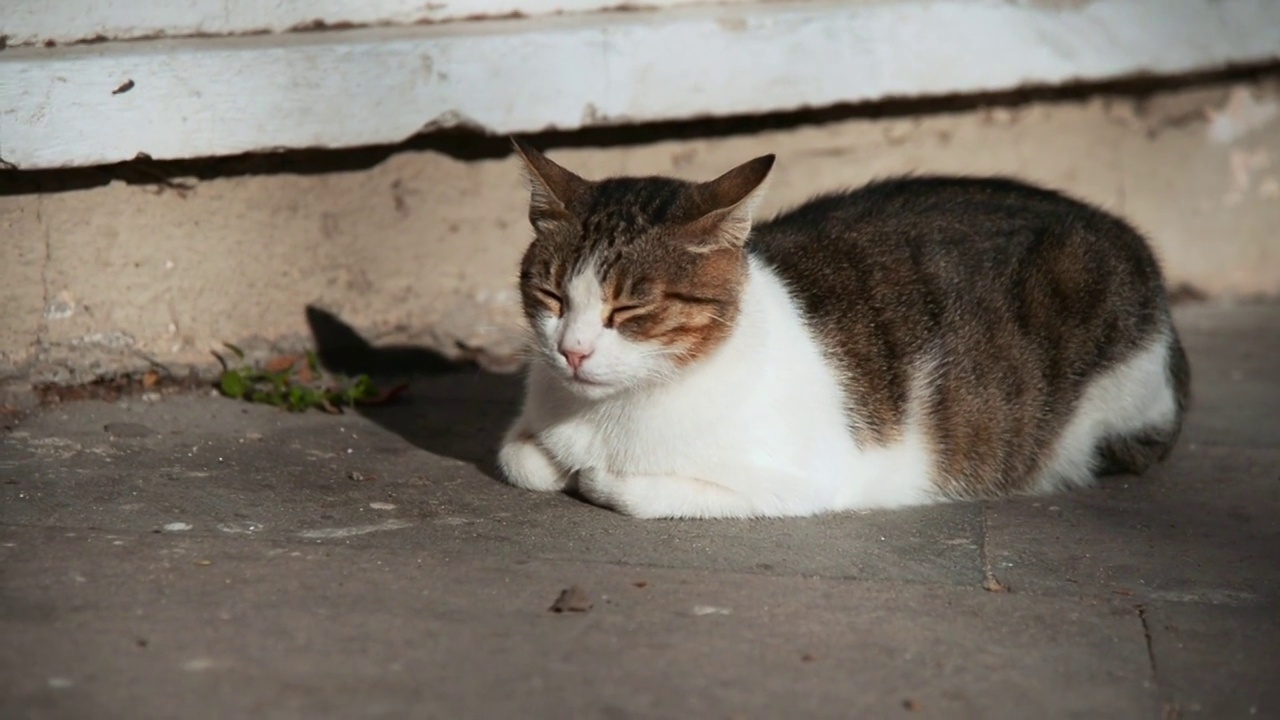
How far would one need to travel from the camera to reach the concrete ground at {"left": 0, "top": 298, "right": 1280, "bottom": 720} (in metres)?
2.97

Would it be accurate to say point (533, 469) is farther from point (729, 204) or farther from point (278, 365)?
point (278, 365)

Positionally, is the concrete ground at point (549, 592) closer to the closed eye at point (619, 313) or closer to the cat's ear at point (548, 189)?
the closed eye at point (619, 313)

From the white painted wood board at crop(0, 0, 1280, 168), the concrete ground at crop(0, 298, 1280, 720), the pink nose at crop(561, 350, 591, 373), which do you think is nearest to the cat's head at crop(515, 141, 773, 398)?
the pink nose at crop(561, 350, 591, 373)

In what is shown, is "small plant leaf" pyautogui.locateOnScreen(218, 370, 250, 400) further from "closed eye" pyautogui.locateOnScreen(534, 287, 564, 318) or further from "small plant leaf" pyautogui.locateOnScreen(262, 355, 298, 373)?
"closed eye" pyautogui.locateOnScreen(534, 287, 564, 318)

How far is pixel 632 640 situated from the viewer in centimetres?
322

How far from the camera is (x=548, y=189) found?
4039 mm

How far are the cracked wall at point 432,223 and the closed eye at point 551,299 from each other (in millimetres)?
1346

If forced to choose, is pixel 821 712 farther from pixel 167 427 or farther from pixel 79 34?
pixel 79 34

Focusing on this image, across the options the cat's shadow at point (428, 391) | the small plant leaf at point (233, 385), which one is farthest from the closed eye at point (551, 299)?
the small plant leaf at point (233, 385)

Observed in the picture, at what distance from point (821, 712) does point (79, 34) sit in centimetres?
332

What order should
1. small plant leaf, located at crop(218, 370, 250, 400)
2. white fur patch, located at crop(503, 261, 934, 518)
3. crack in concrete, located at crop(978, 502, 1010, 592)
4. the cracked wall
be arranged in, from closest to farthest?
crack in concrete, located at crop(978, 502, 1010, 592) < white fur patch, located at crop(503, 261, 934, 518) < the cracked wall < small plant leaf, located at crop(218, 370, 250, 400)

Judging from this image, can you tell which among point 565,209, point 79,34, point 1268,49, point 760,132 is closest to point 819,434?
point 565,209

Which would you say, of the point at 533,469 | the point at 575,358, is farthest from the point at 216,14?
the point at 575,358

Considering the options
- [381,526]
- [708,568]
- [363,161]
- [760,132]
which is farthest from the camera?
[760,132]
